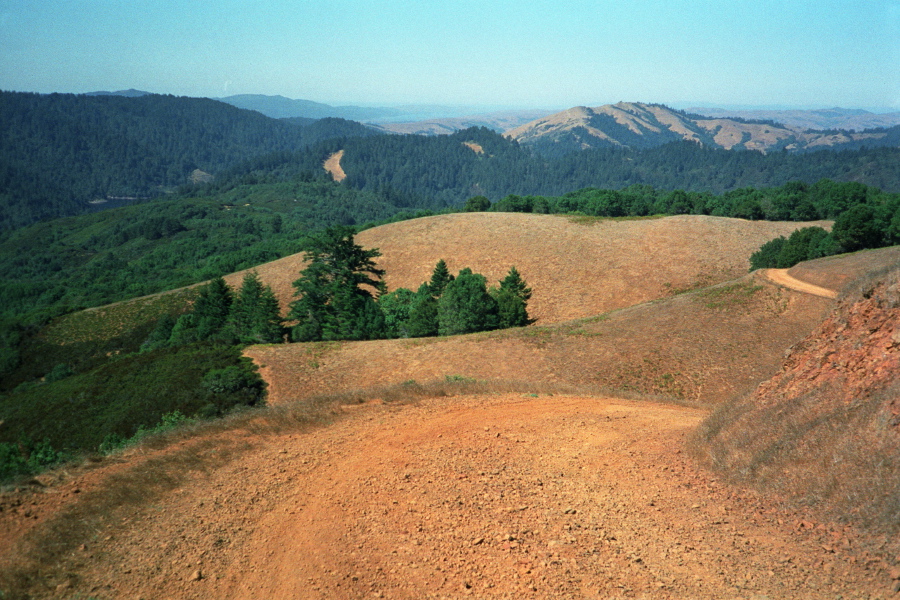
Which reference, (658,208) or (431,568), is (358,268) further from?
(658,208)

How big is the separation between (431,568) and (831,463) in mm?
7724

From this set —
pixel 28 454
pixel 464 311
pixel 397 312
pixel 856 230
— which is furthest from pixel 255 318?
pixel 856 230

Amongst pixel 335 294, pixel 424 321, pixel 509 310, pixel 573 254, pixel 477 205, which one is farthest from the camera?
pixel 477 205

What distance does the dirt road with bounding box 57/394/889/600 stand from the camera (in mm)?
7895

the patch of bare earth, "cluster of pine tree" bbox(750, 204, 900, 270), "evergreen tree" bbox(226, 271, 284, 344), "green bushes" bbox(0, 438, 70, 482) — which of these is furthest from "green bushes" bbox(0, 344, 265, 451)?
"cluster of pine tree" bbox(750, 204, 900, 270)

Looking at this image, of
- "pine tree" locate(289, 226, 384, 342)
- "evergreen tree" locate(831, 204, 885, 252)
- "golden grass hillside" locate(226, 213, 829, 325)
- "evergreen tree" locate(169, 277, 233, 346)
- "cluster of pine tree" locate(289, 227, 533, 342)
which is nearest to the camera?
"cluster of pine tree" locate(289, 227, 533, 342)

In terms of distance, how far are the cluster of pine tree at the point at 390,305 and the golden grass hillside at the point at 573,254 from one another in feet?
21.4

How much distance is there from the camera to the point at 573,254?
2576 inches

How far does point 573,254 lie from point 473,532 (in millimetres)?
59300

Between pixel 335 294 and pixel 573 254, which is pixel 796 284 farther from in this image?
pixel 335 294

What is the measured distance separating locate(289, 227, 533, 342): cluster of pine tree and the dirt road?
2871 cm

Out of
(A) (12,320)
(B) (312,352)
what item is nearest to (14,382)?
(A) (12,320)

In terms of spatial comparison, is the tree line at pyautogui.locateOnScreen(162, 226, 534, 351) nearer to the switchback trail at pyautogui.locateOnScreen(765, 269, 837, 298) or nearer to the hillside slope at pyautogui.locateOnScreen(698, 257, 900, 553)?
the switchback trail at pyautogui.locateOnScreen(765, 269, 837, 298)

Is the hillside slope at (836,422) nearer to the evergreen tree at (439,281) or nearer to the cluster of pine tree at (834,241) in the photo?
the cluster of pine tree at (834,241)
